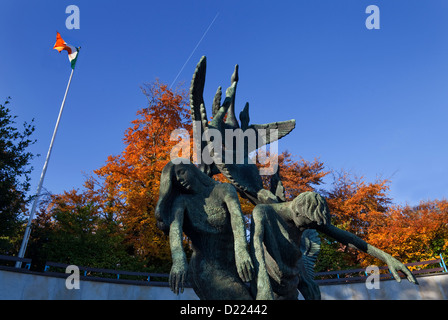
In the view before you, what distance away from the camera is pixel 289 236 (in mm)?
3531

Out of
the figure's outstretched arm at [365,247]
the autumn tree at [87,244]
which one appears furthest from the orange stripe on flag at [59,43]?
the figure's outstretched arm at [365,247]

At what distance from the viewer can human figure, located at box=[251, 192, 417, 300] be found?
10.9 ft

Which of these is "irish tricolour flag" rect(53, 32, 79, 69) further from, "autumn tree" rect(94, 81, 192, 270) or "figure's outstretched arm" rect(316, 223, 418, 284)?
"figure's outstretched arm" rect(316, 223, 418, 284)

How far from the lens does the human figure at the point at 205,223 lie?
3.25 m

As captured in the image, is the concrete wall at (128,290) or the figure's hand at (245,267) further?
the concrete wall at (128,290)

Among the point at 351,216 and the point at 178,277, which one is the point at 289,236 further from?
the point at 351,216

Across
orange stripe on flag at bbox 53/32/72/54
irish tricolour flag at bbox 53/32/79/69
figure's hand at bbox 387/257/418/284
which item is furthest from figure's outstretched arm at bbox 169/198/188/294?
orange stripe on flag at bbox 53/32/72/54

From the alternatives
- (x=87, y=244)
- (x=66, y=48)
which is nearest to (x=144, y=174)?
(x=87, y=244)

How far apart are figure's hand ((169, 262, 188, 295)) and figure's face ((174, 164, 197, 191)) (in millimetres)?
1000

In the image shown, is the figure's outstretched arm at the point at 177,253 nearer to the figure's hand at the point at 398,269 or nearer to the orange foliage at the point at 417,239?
the figure's hand at the point at 398,269

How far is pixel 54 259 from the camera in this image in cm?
1211

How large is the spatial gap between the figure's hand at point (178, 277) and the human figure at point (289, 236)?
812 millimetres
